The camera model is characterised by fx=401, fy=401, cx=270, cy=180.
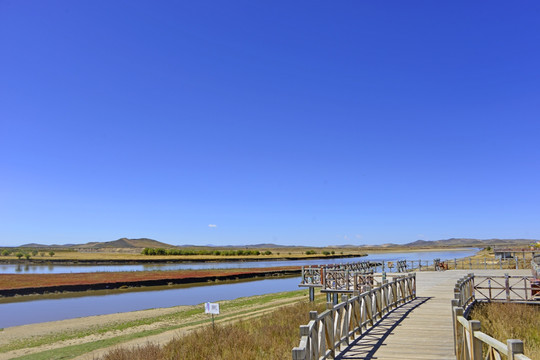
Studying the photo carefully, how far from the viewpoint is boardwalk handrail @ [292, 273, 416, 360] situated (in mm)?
7418

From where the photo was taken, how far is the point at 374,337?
1085 cm

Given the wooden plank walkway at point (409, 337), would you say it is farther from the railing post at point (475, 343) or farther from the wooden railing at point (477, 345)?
the railing post at point (475, 343)

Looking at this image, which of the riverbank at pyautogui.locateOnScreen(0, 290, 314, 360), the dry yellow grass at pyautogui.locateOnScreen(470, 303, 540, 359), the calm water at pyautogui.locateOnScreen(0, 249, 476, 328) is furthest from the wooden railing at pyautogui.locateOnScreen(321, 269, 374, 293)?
the calm water at pyautogui.locateOnScreen(0, 249, 476, 328)

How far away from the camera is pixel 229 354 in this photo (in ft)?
34.6

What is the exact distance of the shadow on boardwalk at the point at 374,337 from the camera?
30.3ft

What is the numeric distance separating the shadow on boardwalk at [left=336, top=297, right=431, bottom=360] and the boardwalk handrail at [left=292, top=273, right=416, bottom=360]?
195 mm

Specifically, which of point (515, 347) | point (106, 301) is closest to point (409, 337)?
point (515, 347)

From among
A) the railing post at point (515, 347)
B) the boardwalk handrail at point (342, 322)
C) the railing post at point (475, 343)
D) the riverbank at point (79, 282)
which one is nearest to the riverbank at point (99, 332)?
the boardwalk handrail at point (342, 322)

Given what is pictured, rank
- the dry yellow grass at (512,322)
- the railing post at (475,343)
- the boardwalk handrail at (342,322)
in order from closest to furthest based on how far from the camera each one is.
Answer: the railing post at (475,343), the boardwalk handrail at (342,322), the dry yellow grass at (512,322)

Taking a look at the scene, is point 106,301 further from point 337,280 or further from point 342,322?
point 342,322

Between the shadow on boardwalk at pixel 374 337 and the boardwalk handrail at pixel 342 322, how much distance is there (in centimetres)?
19

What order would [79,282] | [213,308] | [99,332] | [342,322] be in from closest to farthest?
[342,322] < [213,308] < [99,332] < [79,282]

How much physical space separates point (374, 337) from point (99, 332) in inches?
663

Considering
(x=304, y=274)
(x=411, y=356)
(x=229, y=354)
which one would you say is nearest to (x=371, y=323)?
(x=411, y=356)
